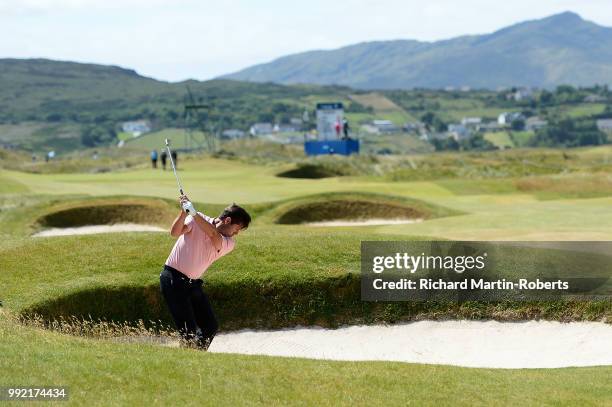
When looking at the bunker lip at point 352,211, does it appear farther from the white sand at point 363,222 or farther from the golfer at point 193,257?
the golfer at point 193,257

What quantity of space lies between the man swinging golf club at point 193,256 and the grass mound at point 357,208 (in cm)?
3126

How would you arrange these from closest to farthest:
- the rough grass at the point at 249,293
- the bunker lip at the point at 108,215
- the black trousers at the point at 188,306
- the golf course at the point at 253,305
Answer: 1. the golf course at the point at 253,305
2. the black trousers at the point at 188,306
3. the rough grass at the point at 249,293
4. the bunker lip at the point at 108,215

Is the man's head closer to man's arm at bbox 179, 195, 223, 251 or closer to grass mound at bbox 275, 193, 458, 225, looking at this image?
man's arm at bbox 179, 195, 223, 251

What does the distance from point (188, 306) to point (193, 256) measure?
1.13m

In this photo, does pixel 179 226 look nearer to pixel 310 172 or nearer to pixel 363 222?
pixel 363 222

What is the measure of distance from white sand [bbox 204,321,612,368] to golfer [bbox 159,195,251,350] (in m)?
5.50

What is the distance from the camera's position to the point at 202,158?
118m

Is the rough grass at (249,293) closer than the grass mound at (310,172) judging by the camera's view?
Yes

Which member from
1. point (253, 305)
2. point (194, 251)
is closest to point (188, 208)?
point (194, 251)

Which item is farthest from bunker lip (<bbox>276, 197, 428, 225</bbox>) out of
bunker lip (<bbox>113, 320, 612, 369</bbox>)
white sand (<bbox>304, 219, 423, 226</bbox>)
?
bunker lip (<bbox>113, 320, 612, 369</bbox>)

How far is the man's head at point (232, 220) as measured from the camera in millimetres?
16359

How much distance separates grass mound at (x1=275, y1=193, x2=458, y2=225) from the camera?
48891 mm

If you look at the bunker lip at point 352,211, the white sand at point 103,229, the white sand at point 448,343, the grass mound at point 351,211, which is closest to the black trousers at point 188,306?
the white sand at point 448,343

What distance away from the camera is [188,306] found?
17078mm
